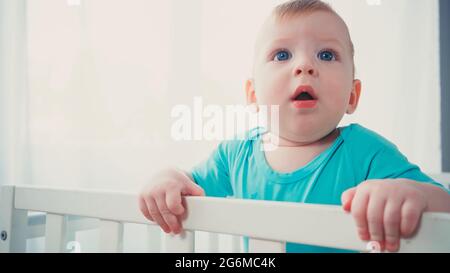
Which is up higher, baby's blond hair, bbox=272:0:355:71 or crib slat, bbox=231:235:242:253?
baby's blond hair, bbox=272:0:355:71

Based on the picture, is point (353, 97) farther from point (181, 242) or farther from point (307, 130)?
point (181, 242)

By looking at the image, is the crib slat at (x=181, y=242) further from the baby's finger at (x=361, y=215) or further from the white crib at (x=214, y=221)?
the baby's finger at (x=361, y=215)

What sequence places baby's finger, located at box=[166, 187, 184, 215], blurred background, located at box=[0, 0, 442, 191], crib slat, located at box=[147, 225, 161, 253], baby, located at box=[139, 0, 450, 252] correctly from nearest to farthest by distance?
baby's finger, located at box=[166, 187, 184, 215] → baby, located at box=[139, 0, 450, 252] → crib slat, located at box=[147, 225, 161, 253] → blurred background, located at box=[0, 0, 442, 191]

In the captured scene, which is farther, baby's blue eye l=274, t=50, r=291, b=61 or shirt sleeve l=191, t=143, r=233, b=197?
shirt sleeve l=191, t=143, r=233, b=197

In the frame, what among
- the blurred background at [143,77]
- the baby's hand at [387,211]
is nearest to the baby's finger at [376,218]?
the baby's hand at [387,211]

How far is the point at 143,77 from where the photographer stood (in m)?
1.45

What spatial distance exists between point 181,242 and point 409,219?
0.91ft

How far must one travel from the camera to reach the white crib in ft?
1.37

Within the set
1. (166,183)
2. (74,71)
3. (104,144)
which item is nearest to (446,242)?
(166,183)

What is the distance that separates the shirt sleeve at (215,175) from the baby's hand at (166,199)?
8.5 inches

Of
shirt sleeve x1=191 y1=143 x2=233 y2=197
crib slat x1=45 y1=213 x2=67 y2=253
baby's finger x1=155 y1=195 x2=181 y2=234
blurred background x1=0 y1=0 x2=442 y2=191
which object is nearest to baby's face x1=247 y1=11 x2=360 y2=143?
shirt sleeve x1=191 y1=143 x2=233 y2=197

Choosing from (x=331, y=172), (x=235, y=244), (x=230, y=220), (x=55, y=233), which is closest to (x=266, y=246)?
(x=230, y=220)

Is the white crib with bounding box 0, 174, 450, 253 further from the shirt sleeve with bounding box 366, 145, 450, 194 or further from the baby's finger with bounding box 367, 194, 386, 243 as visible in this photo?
the shirt sleeve with bounding box 366, 145, 450, 194
